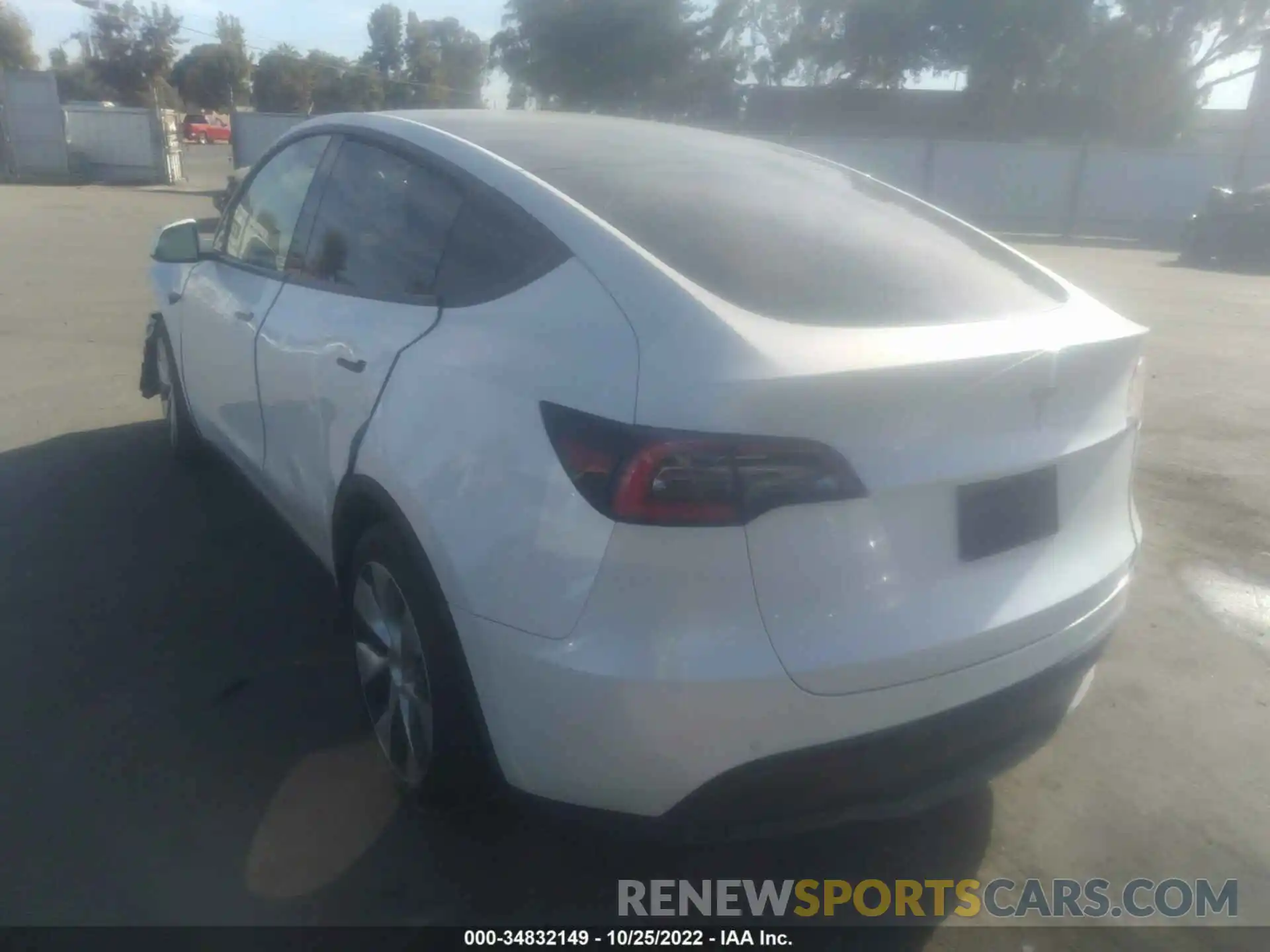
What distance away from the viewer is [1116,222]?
30.4 meters

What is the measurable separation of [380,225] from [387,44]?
6199 cm

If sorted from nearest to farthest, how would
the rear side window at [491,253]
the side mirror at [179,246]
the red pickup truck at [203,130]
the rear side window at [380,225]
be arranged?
the rear side window at [491,253] < the rear side window at [380,225] < the side mirror at [179,246] < the red pickup truck at [203,130]

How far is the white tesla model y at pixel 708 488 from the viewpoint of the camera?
210 centimetres

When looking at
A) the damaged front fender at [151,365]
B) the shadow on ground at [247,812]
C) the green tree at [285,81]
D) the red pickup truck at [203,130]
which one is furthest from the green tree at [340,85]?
the shadow on ground at [247,812]

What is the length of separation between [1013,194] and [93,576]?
3001 cm

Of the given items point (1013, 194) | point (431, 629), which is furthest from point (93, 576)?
point (1013, 194)

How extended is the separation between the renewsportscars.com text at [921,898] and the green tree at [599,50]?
42944 millimetres

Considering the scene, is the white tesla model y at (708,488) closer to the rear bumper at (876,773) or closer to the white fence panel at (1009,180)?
the rear bumper at (876,773)

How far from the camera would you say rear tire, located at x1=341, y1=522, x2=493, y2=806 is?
2.51m

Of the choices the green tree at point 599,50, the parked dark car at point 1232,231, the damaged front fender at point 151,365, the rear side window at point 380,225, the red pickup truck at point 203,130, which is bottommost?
the red pickup truck at point 203,130

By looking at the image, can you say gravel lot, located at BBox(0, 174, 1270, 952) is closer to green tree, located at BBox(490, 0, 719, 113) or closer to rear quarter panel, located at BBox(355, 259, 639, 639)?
rear quarter panel, located at BBox(355, 259, 639, 639)

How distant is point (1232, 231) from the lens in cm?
2044

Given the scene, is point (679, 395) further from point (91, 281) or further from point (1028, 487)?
point (91, 281)

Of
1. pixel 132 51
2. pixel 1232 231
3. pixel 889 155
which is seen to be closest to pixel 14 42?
pixel 132 51
